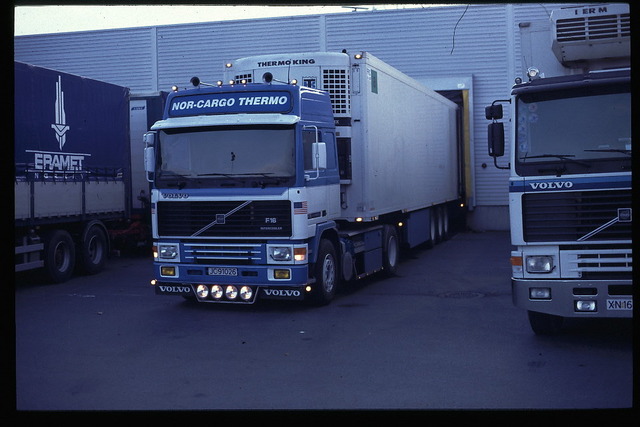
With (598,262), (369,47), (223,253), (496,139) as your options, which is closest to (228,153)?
(223,253)

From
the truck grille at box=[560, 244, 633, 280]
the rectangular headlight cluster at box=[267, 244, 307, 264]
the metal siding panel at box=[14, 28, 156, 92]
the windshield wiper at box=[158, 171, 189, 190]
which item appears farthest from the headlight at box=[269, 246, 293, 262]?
the metal siding panel at box=[14, 28, 156, 92]

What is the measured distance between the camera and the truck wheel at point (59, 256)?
14.0m

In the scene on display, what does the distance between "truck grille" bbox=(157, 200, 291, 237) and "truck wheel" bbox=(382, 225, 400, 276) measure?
423 cm

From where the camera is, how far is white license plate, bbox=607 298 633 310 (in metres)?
7.71

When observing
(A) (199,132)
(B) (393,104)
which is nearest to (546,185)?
(A) (199,132)

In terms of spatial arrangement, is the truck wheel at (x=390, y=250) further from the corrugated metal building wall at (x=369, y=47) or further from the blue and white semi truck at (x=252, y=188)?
the corrugated metal building wall at (x=369, y=47)

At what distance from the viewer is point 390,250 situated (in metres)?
14.7

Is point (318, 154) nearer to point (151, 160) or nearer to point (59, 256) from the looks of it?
point (151, 160)

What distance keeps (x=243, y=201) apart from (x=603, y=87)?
490cm

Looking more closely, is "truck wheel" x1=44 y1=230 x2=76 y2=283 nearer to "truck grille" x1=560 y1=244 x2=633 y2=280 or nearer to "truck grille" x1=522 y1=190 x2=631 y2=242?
"truck grille" x1=522 y1=190 x2=631 y2=242

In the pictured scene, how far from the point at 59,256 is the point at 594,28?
34.6 feet

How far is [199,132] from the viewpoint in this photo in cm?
1077

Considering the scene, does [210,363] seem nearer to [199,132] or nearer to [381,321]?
[381,321]

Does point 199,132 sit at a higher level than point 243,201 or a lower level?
higher
